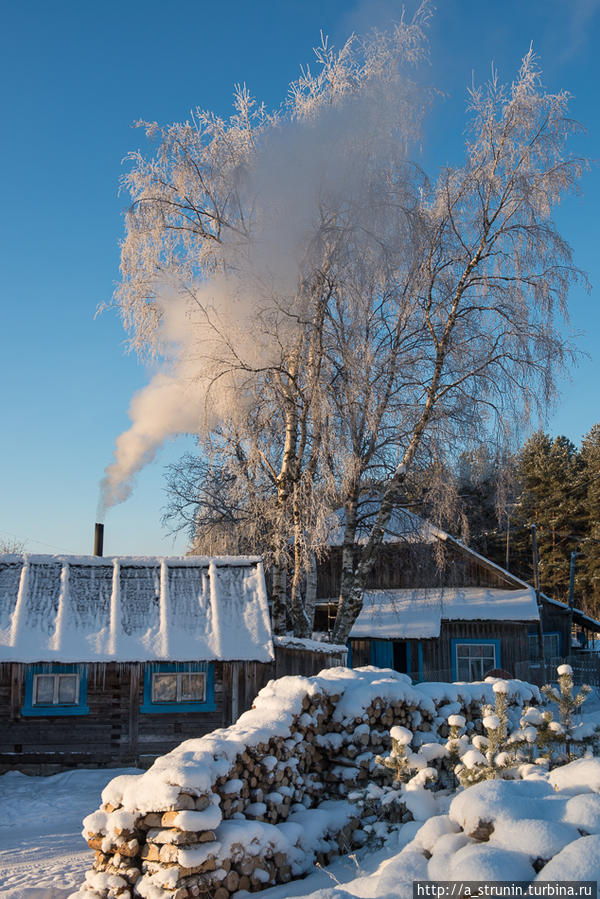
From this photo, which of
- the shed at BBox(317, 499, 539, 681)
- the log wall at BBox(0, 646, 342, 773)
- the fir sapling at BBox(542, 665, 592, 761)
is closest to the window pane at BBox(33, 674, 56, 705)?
the log wall at BBox(0, 646, 342, 773)

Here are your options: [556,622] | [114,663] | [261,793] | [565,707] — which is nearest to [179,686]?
[114,663]

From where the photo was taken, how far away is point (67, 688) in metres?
14.3

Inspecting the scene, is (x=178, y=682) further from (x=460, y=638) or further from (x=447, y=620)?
(x=460, y=638)

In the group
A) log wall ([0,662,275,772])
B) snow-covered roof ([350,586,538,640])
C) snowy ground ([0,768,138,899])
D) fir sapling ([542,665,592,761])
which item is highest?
snow-covered roof ([350,586,538,640])

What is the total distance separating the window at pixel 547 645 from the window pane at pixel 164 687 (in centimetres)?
2110

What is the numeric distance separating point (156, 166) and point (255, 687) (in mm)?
10972

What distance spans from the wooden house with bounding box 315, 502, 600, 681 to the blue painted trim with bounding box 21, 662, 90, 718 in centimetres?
944

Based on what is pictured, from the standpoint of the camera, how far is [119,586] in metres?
15.1

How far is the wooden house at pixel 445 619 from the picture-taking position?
22.8m

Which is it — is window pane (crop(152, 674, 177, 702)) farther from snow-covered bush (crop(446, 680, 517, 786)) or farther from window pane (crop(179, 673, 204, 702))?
snow-covered bush (crop(446, 680, 517, 786))

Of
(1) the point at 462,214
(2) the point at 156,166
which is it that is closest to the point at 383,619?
(1) the point at 462,214

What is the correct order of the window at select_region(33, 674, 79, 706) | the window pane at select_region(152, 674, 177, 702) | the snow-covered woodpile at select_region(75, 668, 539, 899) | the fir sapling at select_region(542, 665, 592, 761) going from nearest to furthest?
the snow-covered woodpile at select_region(75, 668, 539, 899) → the fir sapling at select_region(542, 665, 592, 761) → the window at select_region(33, 674, 79, 706) → the window pane at select_region(152, 674, 177, 702)

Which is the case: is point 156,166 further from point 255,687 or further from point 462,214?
point 255,687

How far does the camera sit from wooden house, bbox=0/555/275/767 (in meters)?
13.8
